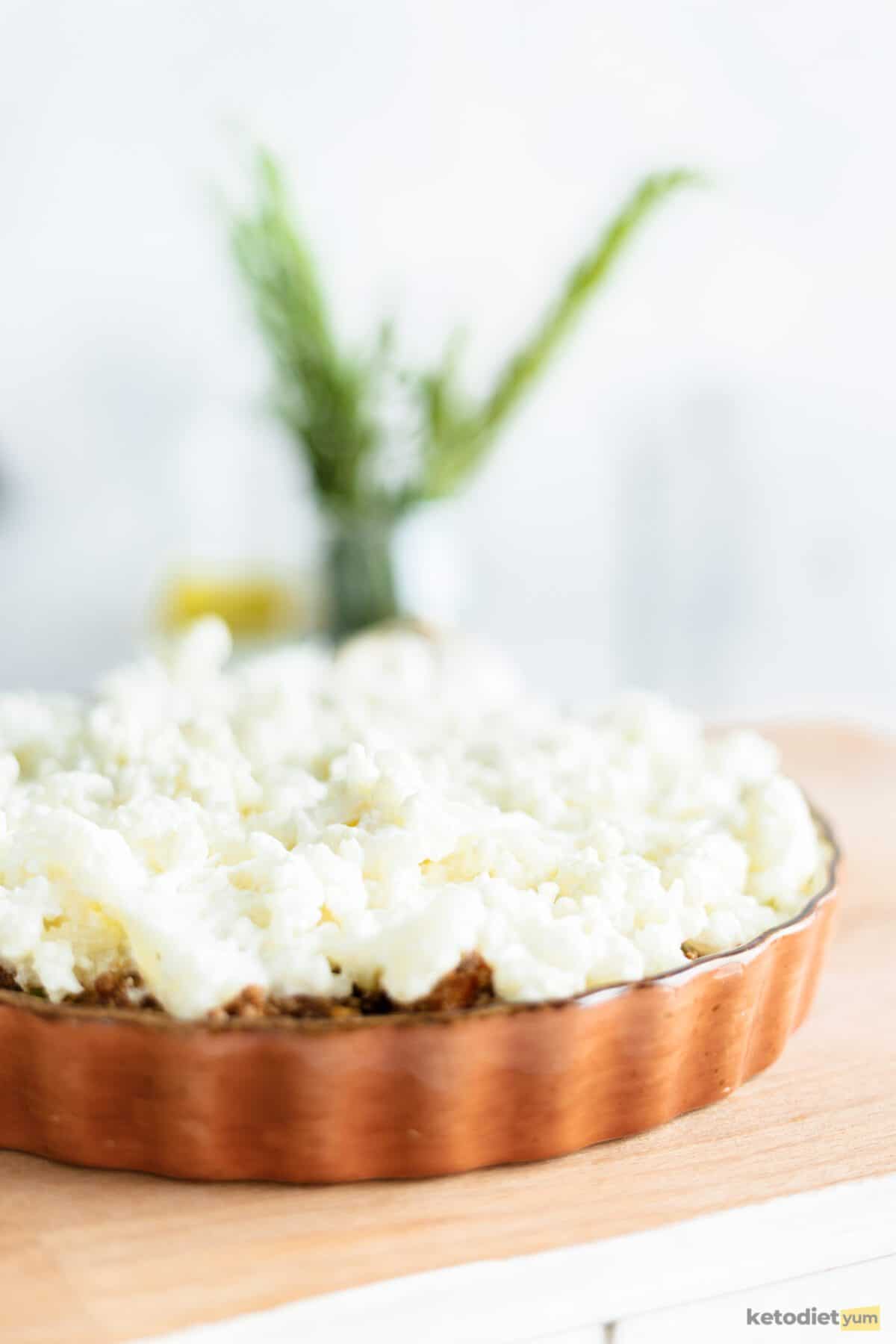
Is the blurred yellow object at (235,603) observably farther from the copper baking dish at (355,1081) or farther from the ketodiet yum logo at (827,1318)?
the ketodiet yum logo at (827,1318)

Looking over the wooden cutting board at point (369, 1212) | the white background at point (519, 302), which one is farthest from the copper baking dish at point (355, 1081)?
the white background at point (519, 302)

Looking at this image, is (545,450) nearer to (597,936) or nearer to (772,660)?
(772,660)

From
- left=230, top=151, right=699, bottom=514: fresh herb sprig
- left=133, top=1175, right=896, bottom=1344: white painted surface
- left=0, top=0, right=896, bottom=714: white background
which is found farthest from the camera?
left=0, top=0, right=896, bottom=714: white background

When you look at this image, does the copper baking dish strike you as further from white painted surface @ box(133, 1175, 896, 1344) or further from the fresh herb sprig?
the fresh herb sprig

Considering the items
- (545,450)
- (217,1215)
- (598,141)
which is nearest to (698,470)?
(545,450)

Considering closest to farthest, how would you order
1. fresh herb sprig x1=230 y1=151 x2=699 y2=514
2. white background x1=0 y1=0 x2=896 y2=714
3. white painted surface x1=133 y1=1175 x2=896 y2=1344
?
white painted surface x1=133 y1=1175 x2=896 y2=1344
fresh herb sprig x1=230 y1=151 x2=699 y2=514
white background x1=0 y1=0 x2=896 y2=714

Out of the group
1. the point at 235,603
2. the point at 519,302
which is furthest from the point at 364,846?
the point at 519,302

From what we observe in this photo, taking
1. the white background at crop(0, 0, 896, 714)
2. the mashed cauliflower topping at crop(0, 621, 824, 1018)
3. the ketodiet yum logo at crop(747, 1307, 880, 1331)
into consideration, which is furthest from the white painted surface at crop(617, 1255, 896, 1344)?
the white background at crop(0, 0, 896, 714)
